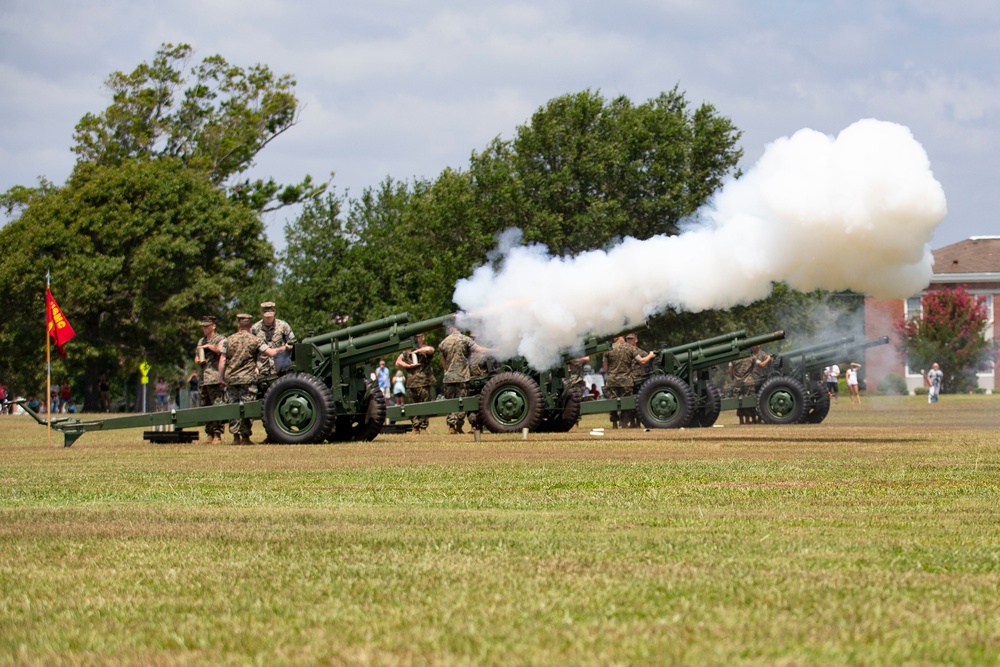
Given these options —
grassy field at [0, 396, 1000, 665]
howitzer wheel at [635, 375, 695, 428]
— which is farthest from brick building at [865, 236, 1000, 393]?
grassy field at [0, 396, 1000, 665]

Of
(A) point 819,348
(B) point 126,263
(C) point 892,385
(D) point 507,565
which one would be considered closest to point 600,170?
(B) point 126,263

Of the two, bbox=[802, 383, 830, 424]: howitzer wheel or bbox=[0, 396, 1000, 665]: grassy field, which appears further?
bbox=[802, 383, 830, 424]: howitzer wheel

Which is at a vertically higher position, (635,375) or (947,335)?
(947,335)

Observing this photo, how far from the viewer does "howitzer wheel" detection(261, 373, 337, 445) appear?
1970 centimetres

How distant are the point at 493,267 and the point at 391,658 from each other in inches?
707

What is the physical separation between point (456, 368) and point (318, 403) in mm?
4593

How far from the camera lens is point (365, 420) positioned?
20.8 meters

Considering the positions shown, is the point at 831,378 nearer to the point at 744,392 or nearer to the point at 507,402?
the point at 744,392

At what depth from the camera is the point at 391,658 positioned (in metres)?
5.09

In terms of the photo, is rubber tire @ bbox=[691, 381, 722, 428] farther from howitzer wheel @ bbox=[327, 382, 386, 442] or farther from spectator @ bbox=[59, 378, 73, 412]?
spectator @ bbox=[59, 378, 73, 412]

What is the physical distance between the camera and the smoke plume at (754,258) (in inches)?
680

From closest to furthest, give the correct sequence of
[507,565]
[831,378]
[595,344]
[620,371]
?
1. [507,565]
2. [595,344]
3. [620,371]
4. [831,378]

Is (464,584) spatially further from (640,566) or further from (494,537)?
(494,537)

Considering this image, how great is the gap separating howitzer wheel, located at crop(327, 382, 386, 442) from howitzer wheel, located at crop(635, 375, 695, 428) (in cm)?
646
